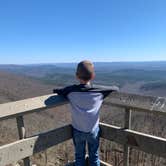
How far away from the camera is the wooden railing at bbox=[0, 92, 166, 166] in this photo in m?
2.07

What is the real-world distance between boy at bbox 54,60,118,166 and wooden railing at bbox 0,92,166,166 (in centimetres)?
10

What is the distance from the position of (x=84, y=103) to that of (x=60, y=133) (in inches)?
15.4

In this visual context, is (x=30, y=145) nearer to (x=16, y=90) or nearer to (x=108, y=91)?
(x=108, y=91)

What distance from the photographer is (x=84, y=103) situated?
2.43m

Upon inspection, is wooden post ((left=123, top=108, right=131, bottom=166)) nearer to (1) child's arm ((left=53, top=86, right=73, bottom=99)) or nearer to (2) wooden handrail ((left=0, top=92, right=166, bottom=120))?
(2) wooden handrail ((left=0, top=92, right=166, bottom=120))

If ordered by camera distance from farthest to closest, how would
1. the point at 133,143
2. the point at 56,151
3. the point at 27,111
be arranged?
the point at 56,151 < the point at 133,143 < the point at 27,111

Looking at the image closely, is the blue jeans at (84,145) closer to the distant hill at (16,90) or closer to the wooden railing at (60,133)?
the wooden railing at (60,133)

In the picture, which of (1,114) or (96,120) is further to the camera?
(96,120)

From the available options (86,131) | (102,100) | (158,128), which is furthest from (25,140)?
(158,128)

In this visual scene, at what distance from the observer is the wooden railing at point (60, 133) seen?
2.07 metres

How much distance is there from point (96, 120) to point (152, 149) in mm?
552

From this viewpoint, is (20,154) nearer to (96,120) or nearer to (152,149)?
(96,120)

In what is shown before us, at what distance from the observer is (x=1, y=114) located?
1.95 m

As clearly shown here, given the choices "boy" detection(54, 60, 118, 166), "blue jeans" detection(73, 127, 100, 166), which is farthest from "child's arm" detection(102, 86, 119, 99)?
"blue jeans" detection(73, 127, 100, 166)
